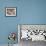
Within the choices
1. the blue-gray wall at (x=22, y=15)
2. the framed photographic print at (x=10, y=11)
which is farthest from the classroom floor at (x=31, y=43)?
the framed photographic print at (x=10, y=11)

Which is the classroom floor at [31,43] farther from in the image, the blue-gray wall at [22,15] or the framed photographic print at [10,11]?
the framed photographic print at [10,11]

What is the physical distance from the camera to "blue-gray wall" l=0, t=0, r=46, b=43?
4.61 meters

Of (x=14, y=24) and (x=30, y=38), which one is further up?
(x=14, y=24)

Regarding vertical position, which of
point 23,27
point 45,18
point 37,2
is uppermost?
point 37,2

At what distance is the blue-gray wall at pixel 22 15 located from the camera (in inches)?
181

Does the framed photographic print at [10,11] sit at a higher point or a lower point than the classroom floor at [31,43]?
higher

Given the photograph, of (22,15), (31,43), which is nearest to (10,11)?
(22,15)

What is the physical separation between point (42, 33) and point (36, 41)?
1.13 feet

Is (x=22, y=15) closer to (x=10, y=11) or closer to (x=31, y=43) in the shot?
(x=10, y=11)

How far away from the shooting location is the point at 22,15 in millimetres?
4641

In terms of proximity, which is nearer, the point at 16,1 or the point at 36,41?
the point at 36,41

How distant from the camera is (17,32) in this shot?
4582mm

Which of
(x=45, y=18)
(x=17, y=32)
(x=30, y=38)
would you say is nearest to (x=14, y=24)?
(x=17, y=32)

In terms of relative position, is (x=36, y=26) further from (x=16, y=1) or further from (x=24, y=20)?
(x=16, y=1)
